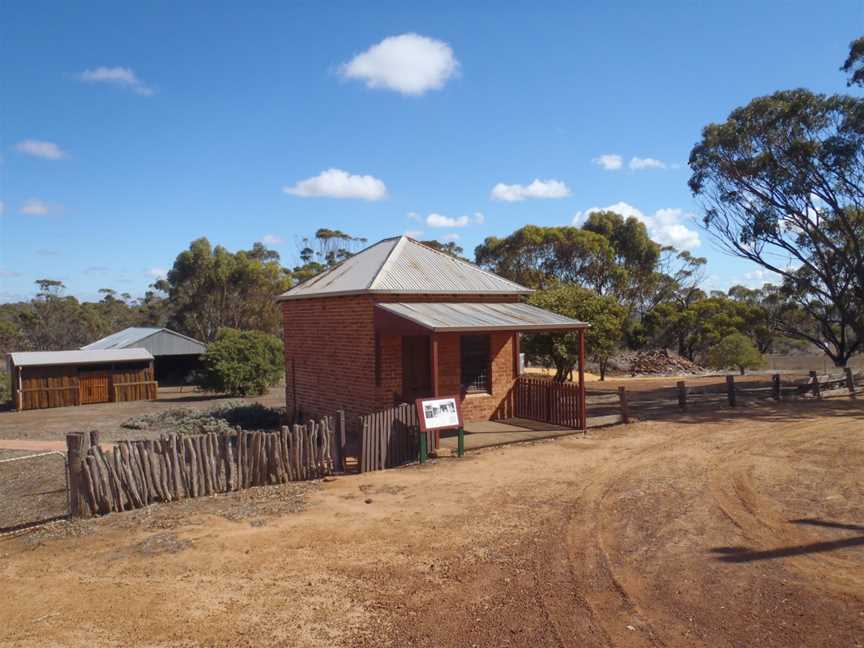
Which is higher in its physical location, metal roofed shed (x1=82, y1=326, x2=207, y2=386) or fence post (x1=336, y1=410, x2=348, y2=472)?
metal roofed shed (x1=82, y1=326, x2=207, y2=386)

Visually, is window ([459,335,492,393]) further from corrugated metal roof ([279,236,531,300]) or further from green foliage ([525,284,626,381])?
green foliage ([525,284,626,381])

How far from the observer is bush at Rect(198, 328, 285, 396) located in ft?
101

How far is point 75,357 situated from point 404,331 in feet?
74.9

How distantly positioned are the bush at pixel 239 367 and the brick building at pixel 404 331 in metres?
13.2

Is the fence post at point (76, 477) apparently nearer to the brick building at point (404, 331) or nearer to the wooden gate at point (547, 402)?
the brick building at point (404, 331)

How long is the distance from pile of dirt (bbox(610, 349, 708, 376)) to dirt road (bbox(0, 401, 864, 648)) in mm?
28407

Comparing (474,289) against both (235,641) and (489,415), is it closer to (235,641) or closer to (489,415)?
(489,415)

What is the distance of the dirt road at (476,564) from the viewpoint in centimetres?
562

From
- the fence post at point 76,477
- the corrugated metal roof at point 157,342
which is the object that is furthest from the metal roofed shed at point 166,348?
the fence post at point 76,477

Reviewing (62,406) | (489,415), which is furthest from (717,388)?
(62,406)

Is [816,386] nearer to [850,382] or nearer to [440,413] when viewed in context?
[850,382]

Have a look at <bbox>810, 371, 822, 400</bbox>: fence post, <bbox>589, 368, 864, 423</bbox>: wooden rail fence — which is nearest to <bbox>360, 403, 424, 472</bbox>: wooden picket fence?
<bbox>589, 368, 864, 423</bbox>: wooden rail fence

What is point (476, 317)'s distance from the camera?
1430 centimetres

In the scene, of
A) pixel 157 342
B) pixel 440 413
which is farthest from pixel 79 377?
pixel 440 413
